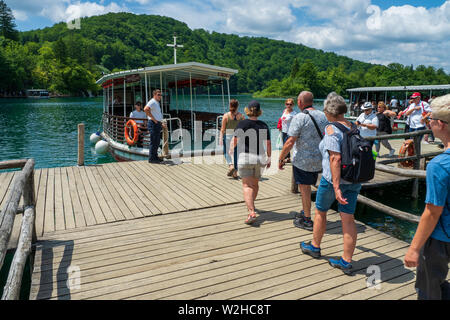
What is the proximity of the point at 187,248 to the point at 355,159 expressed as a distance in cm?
212

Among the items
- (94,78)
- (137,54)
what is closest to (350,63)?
(137,54)

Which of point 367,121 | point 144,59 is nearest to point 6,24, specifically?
point 144,59

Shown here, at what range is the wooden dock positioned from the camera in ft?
9.59

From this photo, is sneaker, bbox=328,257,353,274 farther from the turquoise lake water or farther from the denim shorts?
the turquoise lake water

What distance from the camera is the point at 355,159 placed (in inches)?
109

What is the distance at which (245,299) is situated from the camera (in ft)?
9.11

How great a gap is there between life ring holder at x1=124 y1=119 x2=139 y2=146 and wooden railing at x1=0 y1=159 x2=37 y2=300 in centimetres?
623

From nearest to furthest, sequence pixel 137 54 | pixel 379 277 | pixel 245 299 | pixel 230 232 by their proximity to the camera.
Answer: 1. pixel 245 299
2. pixel 379 277
3. pixel 230 232
4. pixel 137 54

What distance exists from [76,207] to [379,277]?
437 cm

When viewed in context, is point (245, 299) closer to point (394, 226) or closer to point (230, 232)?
point (230, 232)

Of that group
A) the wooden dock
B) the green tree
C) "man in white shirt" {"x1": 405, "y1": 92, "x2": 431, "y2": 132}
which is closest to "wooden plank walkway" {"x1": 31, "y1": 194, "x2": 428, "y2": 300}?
the wooden dock

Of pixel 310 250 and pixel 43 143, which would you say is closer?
pixel 310 250

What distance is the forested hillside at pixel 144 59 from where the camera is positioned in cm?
9112

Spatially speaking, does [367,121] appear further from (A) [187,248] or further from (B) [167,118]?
(B) [167,118]
